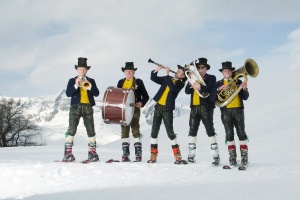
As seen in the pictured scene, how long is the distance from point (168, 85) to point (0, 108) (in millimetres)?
34287

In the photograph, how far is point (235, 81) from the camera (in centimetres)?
799

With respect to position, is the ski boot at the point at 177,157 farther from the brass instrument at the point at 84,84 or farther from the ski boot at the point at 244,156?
the brass instrument at the point at 84,84

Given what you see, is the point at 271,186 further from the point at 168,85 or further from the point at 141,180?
the point at 168,85

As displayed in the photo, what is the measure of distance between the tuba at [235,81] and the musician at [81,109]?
9.20 ft

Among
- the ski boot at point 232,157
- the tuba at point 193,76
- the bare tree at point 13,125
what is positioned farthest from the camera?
the bare tree at point 13,125

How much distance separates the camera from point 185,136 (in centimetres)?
1783

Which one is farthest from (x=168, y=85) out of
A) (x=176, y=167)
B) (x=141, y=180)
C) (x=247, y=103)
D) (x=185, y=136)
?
(x=247, y=103)

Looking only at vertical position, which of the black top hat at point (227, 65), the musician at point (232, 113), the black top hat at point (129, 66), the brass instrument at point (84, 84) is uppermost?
the black top hat at point (129, 66)

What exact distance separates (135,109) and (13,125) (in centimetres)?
3301

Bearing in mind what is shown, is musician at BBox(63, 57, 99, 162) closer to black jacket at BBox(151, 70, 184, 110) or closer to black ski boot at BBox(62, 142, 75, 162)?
black ski boot at BBox(62, 142, 75, 162)

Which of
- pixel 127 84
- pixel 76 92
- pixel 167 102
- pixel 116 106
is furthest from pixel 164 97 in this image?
pixel 76 92

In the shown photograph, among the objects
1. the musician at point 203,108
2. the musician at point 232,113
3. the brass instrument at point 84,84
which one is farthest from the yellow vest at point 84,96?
the musician at point 232,113

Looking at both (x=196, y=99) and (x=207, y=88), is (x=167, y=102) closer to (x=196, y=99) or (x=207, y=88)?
(x=196, y=99)

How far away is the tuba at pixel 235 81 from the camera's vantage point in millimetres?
7676
